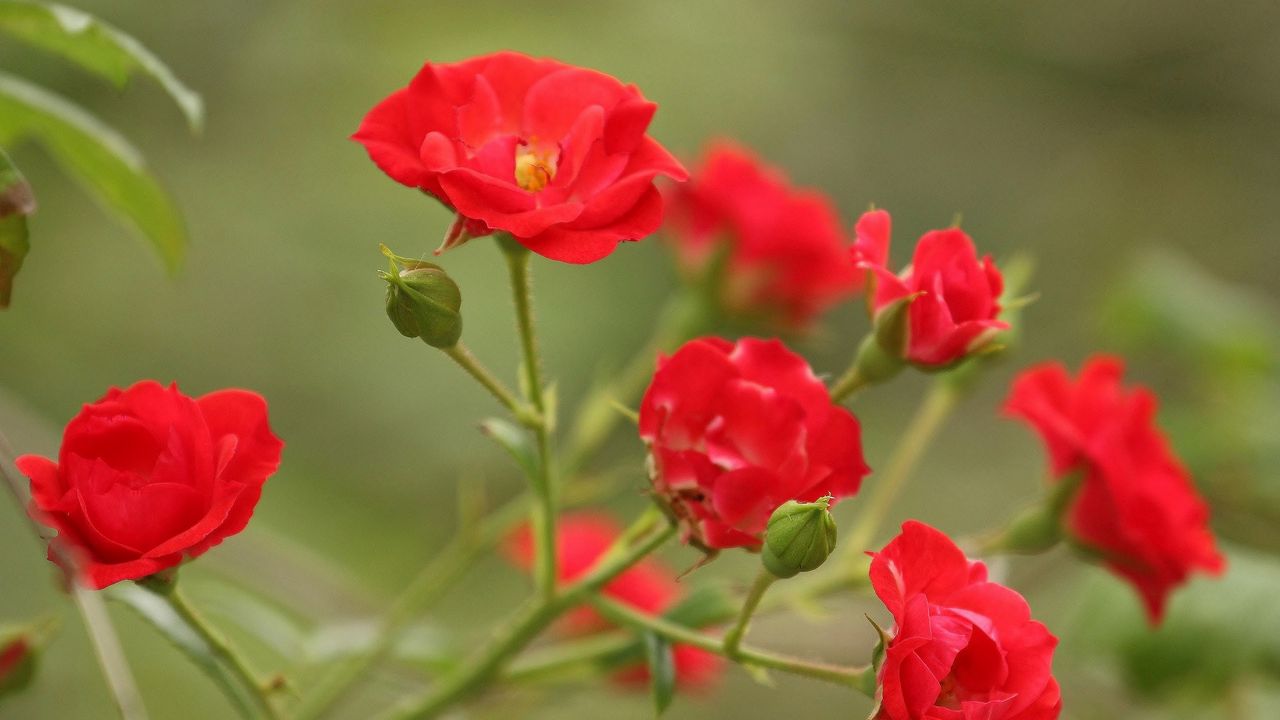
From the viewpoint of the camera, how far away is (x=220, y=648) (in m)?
0.65

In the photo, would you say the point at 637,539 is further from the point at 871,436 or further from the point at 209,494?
the point at 871,436

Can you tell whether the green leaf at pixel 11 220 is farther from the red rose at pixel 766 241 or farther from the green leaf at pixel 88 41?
the red rose at pixel 766 241

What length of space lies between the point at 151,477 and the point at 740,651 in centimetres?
31

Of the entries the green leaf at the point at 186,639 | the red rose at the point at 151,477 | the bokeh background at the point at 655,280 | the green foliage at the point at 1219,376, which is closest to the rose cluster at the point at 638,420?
the red rose at the point at 151,477

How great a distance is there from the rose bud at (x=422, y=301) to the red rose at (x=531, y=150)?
0.03m

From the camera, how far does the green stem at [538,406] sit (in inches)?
25.2

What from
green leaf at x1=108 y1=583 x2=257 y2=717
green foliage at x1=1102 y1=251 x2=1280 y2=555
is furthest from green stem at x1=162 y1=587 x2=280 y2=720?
green foliage at x1=1102 y1=251 x2=1280 y2=555

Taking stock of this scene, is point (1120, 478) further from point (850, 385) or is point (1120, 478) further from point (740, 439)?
point (740, 439)

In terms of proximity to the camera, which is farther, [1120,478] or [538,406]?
[1120,478]

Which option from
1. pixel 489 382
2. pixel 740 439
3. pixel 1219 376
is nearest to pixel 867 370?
pixel 740 439

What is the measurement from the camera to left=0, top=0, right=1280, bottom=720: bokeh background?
1098 mm

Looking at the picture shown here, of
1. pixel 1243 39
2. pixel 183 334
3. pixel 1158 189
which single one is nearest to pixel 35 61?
pixel 183 334

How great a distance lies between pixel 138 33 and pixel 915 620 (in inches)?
78.1

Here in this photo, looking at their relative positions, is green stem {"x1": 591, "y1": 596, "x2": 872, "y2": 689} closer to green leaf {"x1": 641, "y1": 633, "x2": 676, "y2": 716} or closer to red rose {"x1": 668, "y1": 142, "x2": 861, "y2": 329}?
green leaf {"x1": 641, "y1": 633, "x2": 676, "y2": 716}
